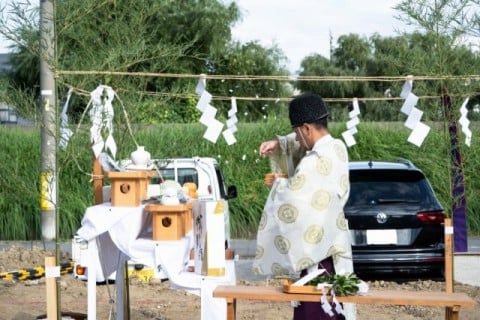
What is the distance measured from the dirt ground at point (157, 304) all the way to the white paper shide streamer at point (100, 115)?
151 centimetres

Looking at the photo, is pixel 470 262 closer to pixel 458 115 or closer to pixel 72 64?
pixel 458 115

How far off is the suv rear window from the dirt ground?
0.94 metres

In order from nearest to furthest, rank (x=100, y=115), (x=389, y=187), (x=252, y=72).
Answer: (x=100, y=115) → (x=389, y=187) → (x=252, y=72)

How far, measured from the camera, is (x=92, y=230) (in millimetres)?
6348

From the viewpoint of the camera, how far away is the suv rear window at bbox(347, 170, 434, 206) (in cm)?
1095

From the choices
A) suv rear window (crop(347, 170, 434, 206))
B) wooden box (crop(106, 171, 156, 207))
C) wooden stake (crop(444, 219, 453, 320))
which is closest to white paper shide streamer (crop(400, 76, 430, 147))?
wooden stake (crop(444, 219, 453, 320))

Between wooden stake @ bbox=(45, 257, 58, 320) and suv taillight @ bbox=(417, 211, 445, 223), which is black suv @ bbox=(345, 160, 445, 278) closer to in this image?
suv taillight @ bbox=(417, 211, 445, 223)

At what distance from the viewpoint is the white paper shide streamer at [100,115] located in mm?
6977

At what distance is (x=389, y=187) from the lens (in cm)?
1105

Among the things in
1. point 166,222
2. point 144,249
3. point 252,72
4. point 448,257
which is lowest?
point 448,257

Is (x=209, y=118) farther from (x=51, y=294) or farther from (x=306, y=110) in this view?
(x=306, y=110)

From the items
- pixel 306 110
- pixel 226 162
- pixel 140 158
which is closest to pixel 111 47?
pixel 140 158

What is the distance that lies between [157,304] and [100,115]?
296 centimetres

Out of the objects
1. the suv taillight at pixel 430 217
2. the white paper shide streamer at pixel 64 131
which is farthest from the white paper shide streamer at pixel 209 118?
the suv taillight at pixel 430 217
